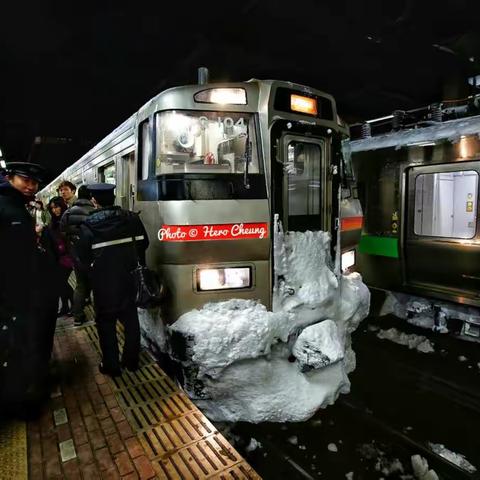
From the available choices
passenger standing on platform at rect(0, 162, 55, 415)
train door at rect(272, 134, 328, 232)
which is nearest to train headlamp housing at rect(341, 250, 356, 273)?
train door at rect(272, 134, 328, 232)

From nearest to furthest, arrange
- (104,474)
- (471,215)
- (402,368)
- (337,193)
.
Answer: (104,474), (337,193), (402,368), (471,215)

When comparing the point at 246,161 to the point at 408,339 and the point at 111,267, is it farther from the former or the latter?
the point at 408,339

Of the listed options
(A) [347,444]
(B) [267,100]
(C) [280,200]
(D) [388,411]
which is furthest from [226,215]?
(D) [388,411]

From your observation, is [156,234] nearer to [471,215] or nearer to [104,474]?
[104,474]

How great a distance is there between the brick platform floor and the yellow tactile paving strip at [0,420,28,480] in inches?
1.6

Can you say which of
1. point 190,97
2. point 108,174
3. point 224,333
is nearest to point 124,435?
point 224,333

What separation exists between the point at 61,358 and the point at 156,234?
1.54 metres

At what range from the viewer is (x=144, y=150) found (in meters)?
3.79

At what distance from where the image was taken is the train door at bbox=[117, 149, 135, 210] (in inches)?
180

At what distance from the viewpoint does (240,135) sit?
11.4ft

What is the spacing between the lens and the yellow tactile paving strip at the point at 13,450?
2.16 m

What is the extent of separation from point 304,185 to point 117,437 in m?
2.78

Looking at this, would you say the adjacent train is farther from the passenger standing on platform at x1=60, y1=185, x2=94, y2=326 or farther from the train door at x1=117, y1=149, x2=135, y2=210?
the passenger standing on platform at x1=60, y1=185, x2=94, y2=326

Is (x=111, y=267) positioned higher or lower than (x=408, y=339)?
higher
